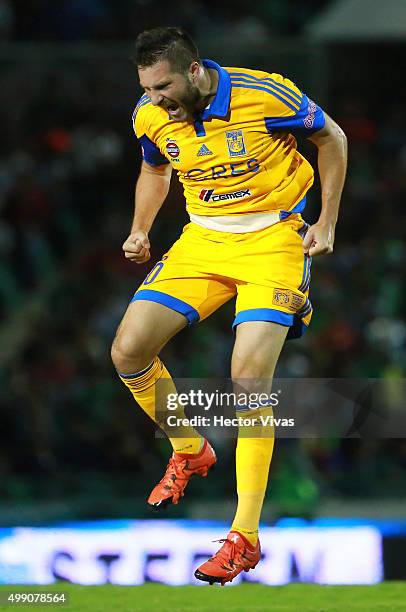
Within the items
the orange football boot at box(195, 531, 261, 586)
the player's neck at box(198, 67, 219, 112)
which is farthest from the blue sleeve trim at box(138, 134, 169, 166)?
the orange football boot at box(195, 531, 261, 586)

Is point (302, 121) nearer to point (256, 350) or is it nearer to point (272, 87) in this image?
point (272, 87)

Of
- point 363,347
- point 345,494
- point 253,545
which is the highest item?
point 363,347

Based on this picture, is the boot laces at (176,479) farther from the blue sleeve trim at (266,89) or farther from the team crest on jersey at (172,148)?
the blue sleeve trim at (266,89)

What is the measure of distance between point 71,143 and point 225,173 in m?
8.39

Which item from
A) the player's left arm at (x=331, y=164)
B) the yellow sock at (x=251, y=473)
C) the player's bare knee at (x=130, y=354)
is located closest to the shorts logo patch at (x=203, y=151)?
the player's left arm at (x=331, y=164)

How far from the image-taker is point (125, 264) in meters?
13.6

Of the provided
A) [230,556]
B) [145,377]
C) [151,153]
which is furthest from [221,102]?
[230,556]

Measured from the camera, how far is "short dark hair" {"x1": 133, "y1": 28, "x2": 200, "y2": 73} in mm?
6316

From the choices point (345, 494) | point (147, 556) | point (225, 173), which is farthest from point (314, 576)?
point (225, 173)

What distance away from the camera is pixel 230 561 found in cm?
638

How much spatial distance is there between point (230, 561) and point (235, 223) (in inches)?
65.3

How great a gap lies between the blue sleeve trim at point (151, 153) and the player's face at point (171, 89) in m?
0.42

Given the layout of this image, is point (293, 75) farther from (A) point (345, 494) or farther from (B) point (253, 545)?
(B) point (253, 545)
